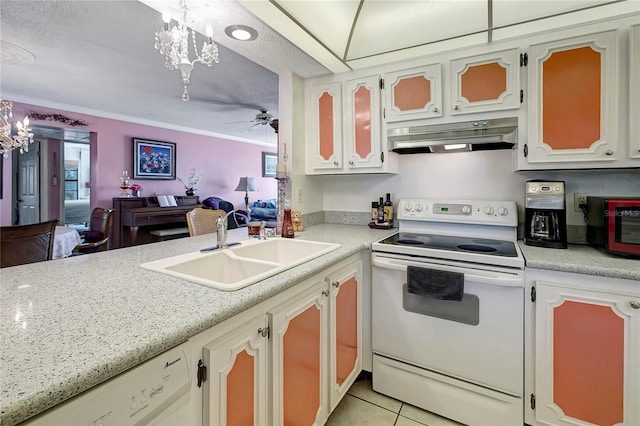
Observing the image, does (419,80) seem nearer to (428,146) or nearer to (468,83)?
(468,83)

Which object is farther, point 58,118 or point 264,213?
point 264,213

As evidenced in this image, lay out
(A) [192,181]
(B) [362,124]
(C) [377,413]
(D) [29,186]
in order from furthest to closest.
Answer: (A) [192,181]
(D) [29,186]
(B) [362,124]
(C) [377,413]

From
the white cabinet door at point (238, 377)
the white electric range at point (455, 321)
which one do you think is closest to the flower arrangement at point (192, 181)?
the white electric range at point (455, 321)

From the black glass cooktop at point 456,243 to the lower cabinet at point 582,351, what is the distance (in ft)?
0.76

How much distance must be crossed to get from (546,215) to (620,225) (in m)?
0.31

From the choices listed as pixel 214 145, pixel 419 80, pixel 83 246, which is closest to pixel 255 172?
pixel 214 145

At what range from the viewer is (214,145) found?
250 inches

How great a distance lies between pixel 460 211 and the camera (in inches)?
81.0

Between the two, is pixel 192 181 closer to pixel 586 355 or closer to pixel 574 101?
pixel 574 101

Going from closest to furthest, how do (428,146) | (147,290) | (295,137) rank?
(147,290) < (428,146) < (295,137)

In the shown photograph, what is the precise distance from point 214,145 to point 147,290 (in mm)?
5878

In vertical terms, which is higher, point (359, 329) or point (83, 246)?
point (83, 246)

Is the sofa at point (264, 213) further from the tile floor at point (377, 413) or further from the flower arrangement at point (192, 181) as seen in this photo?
the tile floor at point (377, 413)

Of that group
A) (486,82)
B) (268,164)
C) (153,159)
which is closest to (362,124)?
(486,82)
